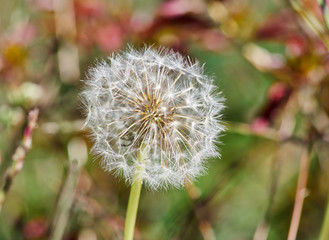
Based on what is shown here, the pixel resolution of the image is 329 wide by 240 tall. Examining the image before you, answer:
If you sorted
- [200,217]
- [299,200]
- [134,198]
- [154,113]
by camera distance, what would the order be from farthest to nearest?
[200,217] < [299,200] < [154,113] < [134,198]

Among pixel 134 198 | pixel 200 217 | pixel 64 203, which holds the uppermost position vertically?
pixel 134 198

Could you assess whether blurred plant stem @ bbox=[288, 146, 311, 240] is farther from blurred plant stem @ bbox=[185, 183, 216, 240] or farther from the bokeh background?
blurred plant stem @ bbox=[185, 183, 216, 240]

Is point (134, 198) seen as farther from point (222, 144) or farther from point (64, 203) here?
point (222, 144)

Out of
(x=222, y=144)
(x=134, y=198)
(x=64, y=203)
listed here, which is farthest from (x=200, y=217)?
(x=134, y=198)

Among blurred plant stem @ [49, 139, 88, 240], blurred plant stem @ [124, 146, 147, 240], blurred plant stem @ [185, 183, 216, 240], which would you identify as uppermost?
blurred plant stem @ [124, 146, 147, 240]

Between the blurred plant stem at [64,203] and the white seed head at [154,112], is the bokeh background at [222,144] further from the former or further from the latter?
the white seed head at [154,112]

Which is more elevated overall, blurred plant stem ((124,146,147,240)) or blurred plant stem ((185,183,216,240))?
blurred plant stem ((124,146,147,240))

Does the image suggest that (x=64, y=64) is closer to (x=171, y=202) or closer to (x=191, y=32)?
(x=191, y=32)

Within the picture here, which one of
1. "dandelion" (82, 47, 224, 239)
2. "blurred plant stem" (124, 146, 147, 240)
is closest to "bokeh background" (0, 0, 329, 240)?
"dandelion" (82, 47, 224, 239)
